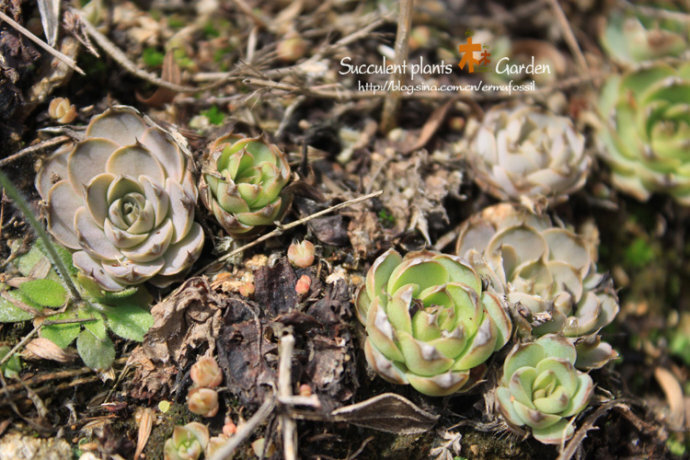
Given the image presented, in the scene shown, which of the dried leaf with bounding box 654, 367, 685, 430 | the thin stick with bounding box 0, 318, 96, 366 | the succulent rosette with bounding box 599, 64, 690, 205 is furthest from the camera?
the succulent rosette with bounding box 599, 64, 690, 205

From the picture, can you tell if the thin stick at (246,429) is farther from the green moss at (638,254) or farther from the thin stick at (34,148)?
the green moss at (638,254)

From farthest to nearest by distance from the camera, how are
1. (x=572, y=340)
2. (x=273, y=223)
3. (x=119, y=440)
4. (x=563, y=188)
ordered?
1. (x=563, y=188)
2. (x=273, y=223)
3. (x=572, y=340)
4. (x=119, y=440)

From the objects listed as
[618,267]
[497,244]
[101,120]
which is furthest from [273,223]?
[618,267]

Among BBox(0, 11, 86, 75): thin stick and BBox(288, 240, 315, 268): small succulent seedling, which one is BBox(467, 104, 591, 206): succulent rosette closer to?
BBox(288, 240, 315, 268): small succulent seedling

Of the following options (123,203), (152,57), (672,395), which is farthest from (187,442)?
(672,395)

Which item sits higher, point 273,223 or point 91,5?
point 91,5

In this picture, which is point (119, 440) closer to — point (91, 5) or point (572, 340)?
point (572, 340)

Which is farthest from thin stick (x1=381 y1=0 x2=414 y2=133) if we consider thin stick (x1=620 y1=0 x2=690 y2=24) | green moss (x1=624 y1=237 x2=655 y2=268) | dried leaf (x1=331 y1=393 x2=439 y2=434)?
thin stick (x1=620 y1=0 x2=690 y2=24)
